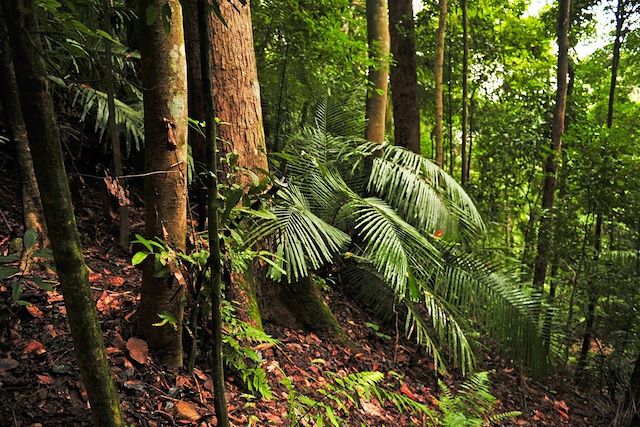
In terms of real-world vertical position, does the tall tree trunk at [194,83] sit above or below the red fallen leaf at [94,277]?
above

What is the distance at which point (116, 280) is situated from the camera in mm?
2699

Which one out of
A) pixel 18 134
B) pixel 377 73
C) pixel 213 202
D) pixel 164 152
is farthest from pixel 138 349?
pixel 377 73

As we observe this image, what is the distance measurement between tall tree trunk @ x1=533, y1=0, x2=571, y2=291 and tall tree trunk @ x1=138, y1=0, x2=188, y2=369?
541cm

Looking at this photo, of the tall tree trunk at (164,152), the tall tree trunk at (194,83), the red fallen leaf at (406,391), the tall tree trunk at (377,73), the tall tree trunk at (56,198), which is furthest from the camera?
the tall tree trunk at (377,73)

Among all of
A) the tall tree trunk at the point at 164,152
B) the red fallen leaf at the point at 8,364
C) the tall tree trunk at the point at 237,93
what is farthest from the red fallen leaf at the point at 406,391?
the red fallen leaf at the point at 8,364

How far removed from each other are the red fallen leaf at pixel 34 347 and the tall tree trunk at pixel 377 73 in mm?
4560

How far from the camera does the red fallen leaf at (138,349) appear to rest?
81.2 inches

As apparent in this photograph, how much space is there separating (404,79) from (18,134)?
16.2 ft

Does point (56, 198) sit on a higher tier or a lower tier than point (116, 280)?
higher

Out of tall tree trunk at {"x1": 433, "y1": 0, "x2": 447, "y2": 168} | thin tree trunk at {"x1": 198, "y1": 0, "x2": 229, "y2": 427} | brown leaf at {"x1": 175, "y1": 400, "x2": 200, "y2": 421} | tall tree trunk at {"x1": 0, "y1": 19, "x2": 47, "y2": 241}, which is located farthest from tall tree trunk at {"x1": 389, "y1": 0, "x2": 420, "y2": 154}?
thin tree trunk at {"x1": 198, "y1": 0, "x2": 229, "y2": 427}

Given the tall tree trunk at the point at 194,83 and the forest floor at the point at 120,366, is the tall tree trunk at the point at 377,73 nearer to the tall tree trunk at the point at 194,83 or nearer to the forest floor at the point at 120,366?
the forest floor at the point at 120,366

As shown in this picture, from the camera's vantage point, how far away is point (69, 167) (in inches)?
134

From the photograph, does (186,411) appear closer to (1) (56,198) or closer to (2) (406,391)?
(1) (56,198)

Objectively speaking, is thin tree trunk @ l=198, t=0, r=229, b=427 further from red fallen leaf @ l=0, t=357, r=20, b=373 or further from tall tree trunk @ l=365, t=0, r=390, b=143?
tall tree trunk @ l=365, t=0, r=390, b=143
